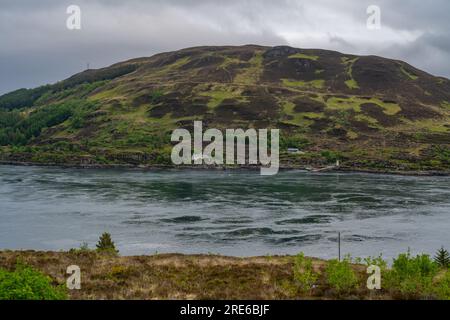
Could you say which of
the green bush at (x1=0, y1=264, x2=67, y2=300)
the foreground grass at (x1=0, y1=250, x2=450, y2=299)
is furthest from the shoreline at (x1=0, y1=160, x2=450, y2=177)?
the green bush at (x1=0, y1=264, x2=67, y2=300)

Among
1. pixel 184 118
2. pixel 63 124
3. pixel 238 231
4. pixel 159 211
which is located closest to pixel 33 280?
pixel 238 231

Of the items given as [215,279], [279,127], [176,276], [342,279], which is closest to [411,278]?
[342,279]

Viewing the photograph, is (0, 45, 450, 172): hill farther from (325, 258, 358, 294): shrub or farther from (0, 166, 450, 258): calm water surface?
(325, 258, 358, 294): shrub

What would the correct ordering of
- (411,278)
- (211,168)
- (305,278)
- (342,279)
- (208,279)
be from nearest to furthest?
1. (342,279)
2. (411,278)
3. (305,278)
4. (208,279)
5. (211,168)

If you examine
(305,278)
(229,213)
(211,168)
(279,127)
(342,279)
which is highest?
(279,127)

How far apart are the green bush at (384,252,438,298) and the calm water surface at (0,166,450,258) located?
72.2 feet

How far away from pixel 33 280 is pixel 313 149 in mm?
135959

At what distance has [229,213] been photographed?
72.0 m

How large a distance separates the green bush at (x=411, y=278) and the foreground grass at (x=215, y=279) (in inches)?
1.9

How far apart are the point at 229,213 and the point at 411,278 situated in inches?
→ 1827

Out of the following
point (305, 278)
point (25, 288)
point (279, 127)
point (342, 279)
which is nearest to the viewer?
point (25, 288)

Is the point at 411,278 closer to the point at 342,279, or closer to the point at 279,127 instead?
the point at 342,279

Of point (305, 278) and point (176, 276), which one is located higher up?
point (305, 278)
